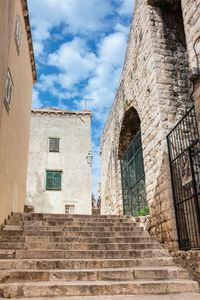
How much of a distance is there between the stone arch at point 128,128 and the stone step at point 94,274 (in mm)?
4820

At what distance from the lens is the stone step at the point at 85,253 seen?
4.72m

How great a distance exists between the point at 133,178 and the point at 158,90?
3326 millimetres

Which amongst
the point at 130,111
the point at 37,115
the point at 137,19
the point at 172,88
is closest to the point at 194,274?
the point at 172,88

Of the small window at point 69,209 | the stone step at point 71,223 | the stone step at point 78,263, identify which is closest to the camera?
the stone step at point 78,263

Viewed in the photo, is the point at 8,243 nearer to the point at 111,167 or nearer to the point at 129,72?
the point at 129,72

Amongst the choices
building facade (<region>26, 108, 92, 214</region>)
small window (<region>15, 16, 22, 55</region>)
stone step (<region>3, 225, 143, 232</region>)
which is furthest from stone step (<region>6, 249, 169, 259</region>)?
building facade (<region>26, 108, 92, 214</region>)

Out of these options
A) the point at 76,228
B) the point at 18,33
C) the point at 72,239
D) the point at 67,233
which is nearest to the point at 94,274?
the point at 72,239

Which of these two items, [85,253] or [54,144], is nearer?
[85,253]

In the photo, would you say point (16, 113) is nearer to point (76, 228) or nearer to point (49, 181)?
point (76, 228)

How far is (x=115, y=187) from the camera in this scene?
990 cm

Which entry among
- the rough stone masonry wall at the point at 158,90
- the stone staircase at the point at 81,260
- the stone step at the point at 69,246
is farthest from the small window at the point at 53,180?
the stone step at the point at 69,246

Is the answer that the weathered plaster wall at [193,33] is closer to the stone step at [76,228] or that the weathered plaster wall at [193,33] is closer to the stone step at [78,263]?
the stone step at [78,263]

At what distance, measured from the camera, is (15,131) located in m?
7.36

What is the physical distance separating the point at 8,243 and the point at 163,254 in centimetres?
282
